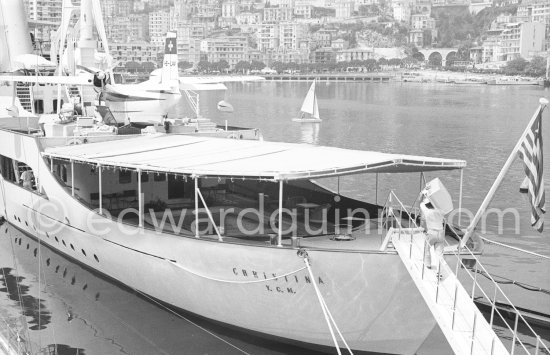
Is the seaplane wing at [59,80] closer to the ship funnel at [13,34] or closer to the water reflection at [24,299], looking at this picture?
the water reflection at [24,299]

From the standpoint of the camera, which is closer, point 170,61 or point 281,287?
point 281,287

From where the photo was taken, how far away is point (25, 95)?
29.1m

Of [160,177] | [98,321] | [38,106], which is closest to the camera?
[98,321]

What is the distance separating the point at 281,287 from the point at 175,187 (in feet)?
22.9

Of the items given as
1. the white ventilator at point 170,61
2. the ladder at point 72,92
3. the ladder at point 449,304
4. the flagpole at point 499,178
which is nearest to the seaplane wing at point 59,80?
the ladder at point 72,92

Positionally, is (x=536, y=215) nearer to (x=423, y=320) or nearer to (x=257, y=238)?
(x=423, y=320)

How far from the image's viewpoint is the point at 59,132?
832 inches

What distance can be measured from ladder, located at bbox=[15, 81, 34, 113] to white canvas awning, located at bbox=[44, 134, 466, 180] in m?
10.0

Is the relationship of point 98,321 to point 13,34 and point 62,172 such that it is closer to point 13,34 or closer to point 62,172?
point 62,172

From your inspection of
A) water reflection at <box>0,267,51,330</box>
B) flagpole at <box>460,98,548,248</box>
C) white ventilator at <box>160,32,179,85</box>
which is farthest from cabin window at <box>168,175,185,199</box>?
white ventilator at <box>160,32,179,85</box>

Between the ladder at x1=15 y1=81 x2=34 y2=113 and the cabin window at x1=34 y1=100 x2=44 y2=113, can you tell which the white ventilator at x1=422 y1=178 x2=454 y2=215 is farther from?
the cabin window at x1=34 y1=100 x2=44 y2=113

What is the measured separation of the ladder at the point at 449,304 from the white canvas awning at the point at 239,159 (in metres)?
1.40

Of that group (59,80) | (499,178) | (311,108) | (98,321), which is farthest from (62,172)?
(311,108)

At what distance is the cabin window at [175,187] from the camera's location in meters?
20.2
